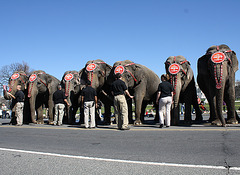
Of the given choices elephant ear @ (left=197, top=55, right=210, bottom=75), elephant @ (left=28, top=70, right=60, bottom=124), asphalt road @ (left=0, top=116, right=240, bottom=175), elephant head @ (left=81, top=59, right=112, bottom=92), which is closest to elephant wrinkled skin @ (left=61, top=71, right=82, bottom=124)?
elephant head @ (left=81, top=59, right=112, bottom=92)

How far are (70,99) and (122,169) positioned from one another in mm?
9667

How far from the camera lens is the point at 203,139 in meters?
6.54

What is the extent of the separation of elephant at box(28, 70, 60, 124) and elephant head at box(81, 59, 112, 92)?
9.18 ft

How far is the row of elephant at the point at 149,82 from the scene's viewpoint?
9.73 meters

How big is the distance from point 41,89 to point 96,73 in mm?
4143

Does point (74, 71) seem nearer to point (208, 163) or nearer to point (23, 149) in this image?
point (23, 149)

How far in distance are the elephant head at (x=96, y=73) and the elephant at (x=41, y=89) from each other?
280cm

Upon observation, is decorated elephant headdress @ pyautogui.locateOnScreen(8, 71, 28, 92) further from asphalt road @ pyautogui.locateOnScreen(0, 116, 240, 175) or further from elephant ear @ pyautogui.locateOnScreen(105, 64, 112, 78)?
asphalt road @ pyautogui.locateOnScreen(0, 116, 240, 175)

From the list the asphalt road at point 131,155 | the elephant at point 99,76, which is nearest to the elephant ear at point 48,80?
the elephant at point 99,76

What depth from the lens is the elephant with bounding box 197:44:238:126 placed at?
366 inches

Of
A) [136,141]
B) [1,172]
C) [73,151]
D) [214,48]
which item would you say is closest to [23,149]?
[73,151]

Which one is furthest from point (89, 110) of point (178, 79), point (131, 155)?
point (131, 155)

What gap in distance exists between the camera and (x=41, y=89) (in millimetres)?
14789

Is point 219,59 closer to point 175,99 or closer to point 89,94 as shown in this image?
point 175,99
